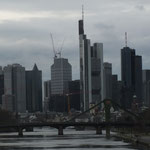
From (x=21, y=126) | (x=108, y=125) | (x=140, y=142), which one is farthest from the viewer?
(x=21, y=126)

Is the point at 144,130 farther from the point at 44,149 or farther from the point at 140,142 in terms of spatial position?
the point at 44,149

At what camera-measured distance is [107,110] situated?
626ft

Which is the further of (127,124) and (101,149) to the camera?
(127,124)

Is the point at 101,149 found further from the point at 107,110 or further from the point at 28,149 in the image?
the point at 107,110

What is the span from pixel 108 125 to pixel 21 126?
1148 inches

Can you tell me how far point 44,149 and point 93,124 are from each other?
9253 cm

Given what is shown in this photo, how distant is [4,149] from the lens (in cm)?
11150

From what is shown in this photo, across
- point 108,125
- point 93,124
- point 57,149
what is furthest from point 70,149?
point 93,124

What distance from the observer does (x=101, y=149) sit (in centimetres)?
10750

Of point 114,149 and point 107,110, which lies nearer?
point 114,149

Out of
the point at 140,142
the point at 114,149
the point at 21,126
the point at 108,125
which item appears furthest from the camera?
the point at 21,126

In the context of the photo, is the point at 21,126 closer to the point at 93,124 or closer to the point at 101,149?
the point at 93,124

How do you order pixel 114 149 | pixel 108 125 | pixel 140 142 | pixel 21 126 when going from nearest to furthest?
pixel 114 149
pixel 140 142
pixel 108 125
pixel 21 126

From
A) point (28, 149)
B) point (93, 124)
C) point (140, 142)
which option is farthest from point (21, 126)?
point (28, 149)
